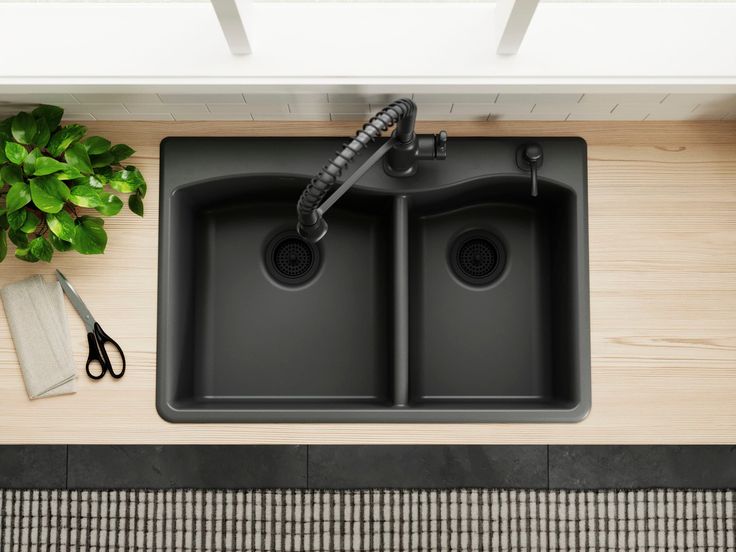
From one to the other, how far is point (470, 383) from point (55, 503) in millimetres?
1012

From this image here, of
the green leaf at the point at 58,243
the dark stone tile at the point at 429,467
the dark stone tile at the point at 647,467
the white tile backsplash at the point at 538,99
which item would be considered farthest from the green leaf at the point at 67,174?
the dark stone tile at the point at 647,467

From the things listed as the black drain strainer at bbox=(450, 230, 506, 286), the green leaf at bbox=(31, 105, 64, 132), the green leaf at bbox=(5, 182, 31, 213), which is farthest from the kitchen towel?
the black drain strainer at bbox=(450, 230, 506, 286)

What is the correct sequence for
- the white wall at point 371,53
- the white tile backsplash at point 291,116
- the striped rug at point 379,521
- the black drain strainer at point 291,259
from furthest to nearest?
1. the striped rug at point 379,521
2. the black drain strainer at point 291,259
3. the white tile backsplash at point 291,116
4. the white wall at point 371,53

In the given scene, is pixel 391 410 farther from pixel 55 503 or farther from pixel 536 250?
pixel 55 503

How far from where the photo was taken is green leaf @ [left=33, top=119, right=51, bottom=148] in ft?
2.69

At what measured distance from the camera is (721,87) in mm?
775

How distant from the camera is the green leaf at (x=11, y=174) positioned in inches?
31.6

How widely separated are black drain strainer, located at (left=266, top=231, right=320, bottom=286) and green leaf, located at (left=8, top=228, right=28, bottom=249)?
0.40 m

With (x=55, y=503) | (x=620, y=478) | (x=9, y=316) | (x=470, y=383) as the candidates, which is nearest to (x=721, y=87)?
(x=470, y=383)

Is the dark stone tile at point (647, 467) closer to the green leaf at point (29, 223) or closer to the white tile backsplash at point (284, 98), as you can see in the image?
the white tile backsplash at point (284, 98)

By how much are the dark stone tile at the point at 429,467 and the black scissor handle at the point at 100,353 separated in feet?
1.77

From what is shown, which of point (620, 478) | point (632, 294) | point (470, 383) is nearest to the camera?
point (632, 294)

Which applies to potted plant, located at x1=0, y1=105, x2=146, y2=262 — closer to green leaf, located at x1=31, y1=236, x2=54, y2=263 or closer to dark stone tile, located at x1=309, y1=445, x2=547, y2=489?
green leaf, located at x1=31, y1=236, x2=54, y2=263

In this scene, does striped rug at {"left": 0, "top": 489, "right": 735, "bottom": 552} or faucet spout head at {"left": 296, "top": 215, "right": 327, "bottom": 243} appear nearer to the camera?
faucet spout head at {"left": 296, "top": 215, "right": 327, "bottom": 243}
